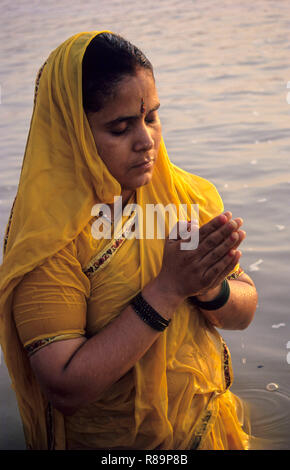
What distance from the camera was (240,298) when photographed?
2227mm

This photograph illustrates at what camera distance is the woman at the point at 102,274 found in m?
1.90

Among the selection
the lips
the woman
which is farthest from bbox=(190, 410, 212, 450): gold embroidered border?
the lips

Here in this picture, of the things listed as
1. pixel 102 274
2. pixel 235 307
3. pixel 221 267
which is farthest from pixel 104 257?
pixel 235 307

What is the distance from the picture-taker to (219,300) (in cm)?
213

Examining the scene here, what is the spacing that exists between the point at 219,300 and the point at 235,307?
11 centimetres

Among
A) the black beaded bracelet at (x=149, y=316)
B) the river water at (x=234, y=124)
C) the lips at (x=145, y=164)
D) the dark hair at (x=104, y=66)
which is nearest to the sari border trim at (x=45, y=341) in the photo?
the black beaded bracelet at (x=149, y=316)

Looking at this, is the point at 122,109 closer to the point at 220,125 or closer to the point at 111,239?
the point at 111,239

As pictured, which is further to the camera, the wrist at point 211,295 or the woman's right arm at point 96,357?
the wrist at point 211,295

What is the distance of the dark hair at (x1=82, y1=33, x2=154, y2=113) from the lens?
6.15ft

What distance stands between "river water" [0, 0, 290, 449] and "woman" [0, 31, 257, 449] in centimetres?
86

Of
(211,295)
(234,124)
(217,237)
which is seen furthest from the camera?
(234,124)

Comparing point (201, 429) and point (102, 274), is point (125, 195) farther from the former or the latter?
point (201, 429)

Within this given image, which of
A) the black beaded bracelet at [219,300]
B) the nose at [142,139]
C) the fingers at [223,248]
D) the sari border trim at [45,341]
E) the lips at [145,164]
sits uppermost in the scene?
the nose at [142,139]

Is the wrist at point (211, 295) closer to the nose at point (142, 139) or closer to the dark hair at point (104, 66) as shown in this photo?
the nose at point (142, 139)
